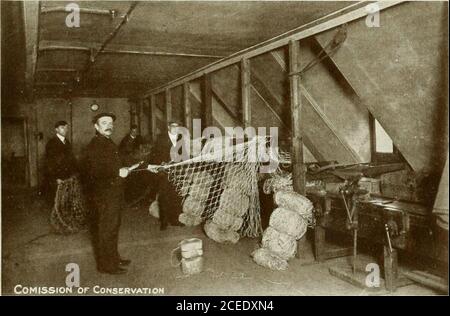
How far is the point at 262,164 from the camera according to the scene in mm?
5605

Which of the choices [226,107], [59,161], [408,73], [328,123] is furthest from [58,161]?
[408,73]

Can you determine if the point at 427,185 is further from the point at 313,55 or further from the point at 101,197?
the point at 101,197

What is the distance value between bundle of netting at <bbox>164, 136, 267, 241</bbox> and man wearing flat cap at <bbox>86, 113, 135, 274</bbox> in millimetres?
606

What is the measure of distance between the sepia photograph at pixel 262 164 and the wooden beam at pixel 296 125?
0.07 feet

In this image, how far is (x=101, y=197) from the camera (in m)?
4.39

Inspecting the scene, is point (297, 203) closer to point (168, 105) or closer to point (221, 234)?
point (221, 234)

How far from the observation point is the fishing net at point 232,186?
508 cm

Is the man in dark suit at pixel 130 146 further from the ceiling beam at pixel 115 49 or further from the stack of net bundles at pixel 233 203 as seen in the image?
the stack of net bundles at pixel 233 203

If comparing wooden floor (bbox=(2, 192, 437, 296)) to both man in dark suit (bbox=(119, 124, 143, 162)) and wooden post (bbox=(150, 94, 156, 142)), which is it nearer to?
man in dark suit (bbox=(119, 124, 143, 162))

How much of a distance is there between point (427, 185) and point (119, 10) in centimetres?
373

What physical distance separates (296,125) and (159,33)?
2.04 meters

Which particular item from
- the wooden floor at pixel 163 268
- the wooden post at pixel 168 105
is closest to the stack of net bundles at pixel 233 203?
the wooden floor at pixel 163 268

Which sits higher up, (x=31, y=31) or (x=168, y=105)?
(x=31, y=31)
